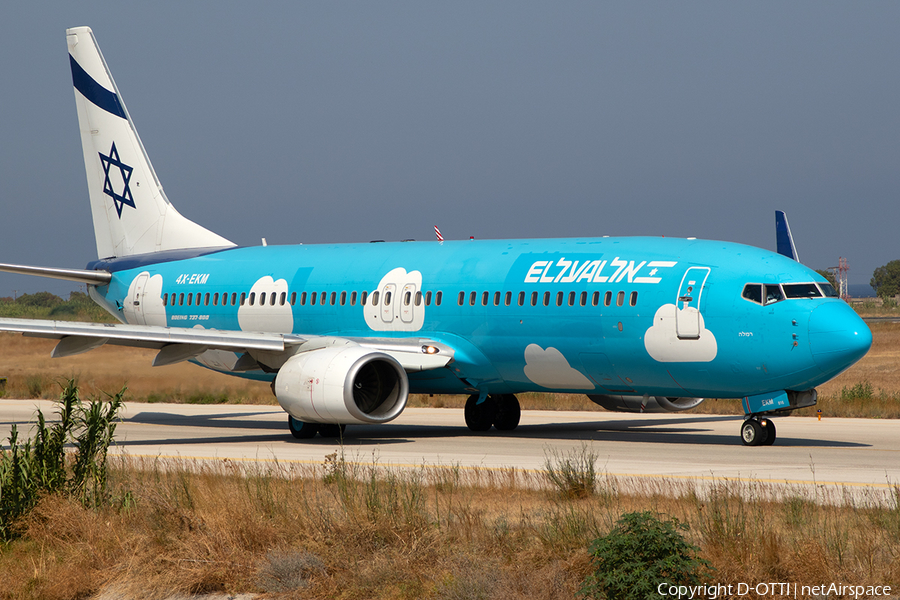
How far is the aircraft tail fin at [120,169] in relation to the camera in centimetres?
3067

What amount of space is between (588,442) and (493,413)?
386cm

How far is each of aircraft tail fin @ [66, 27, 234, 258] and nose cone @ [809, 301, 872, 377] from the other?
16800 mm

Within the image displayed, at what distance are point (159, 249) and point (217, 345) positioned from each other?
9.19 metres

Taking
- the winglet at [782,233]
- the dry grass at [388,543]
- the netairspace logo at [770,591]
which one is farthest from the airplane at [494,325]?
the winglet at [782,233]

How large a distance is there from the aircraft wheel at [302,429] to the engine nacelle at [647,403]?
237 inches

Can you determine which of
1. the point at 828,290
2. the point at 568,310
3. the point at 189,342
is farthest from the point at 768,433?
the point at 189,342

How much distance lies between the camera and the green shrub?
8.60 meters

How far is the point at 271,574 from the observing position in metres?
9.81

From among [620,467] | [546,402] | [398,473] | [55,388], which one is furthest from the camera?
[55,388]

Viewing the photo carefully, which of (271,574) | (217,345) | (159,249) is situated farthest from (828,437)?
(159,249)

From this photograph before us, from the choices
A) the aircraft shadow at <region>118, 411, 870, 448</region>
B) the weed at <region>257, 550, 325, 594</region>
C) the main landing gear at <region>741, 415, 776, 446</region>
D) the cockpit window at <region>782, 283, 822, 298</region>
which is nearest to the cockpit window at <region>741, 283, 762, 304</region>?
the cockpit window at <region>782, 283, 822, 298</region>

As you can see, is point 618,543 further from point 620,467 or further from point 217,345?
point 217,345

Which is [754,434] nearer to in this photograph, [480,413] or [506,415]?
[506,415]

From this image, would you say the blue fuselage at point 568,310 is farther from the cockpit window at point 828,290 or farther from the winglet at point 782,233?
the winglet at point 782,233
